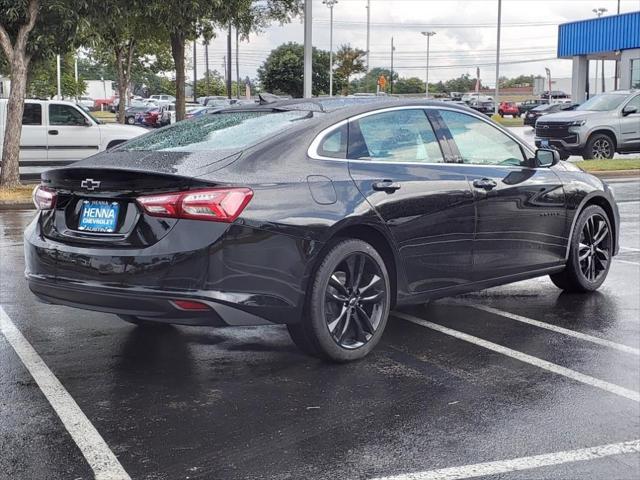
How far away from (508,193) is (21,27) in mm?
12220

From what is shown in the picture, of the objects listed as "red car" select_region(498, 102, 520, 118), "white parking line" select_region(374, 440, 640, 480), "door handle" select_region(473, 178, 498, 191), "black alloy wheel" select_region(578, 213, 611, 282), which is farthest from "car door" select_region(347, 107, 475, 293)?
"red car" select_region(498, 102, 520, 118)

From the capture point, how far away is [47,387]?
4.85 m

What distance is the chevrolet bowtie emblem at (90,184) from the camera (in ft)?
16.3

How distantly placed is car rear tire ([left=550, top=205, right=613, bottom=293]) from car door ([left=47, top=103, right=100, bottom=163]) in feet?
46.2

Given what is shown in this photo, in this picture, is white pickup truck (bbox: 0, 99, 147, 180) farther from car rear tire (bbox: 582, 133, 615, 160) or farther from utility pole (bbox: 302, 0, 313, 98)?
car rear tire (bbox: 582, 133, 615, 160)

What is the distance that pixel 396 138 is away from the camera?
19.4 ft

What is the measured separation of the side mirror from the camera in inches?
271

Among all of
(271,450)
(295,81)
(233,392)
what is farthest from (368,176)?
(295,81)

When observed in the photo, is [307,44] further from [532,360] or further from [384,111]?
[532,360]

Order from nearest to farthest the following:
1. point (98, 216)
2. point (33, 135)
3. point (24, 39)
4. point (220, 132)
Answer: point (98, 216), point (220, 132), point (24, 39), point (33, 135)

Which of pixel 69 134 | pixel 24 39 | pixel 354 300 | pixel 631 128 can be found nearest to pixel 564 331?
pixel 354 300

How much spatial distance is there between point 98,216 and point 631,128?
20.7 meters

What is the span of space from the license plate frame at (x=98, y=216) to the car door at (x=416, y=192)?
1443 millimetres

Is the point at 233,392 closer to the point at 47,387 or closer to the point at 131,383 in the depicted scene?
the point at 131,383
